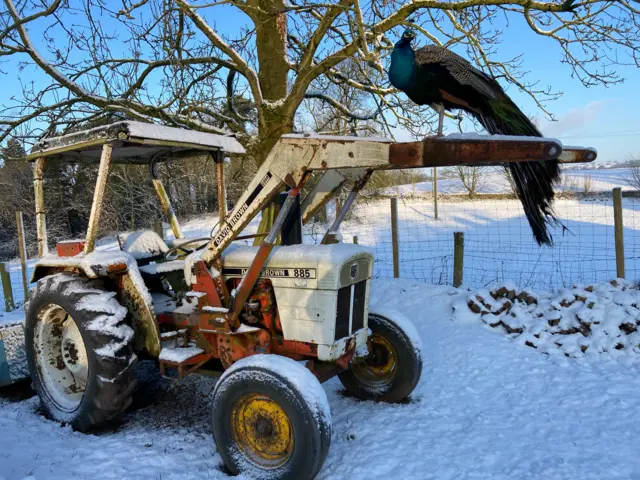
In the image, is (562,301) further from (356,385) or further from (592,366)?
(356,385)

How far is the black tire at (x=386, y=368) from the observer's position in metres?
3.54

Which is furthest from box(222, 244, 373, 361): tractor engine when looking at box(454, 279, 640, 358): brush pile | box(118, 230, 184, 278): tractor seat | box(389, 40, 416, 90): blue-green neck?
box(454, 279, 640, 358): brush pile

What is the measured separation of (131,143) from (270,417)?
7.02 ft

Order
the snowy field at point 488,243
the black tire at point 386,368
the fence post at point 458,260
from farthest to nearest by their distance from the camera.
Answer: the snowy field at point 488,243 → the fence post at point 458,260 → the black tire at point 386,368

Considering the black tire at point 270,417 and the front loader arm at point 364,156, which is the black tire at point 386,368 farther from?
the front loader arm at point 364,156

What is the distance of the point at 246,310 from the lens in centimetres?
316

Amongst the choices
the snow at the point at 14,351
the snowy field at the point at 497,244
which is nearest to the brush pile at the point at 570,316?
the snowy field at the point at 497,244

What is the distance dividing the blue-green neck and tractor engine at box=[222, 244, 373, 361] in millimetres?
1166

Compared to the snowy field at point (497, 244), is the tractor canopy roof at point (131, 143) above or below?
above

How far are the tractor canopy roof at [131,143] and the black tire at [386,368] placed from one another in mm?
1947

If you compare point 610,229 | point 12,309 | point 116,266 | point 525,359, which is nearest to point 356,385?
point 525,359

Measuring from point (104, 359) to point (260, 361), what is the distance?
46.4 inches

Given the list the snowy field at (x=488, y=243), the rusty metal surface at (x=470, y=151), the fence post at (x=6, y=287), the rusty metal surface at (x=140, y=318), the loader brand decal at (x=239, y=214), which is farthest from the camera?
the fence post at (x=6, y=287)

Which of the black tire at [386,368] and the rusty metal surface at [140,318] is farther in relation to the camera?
the black tire at [386,368]
